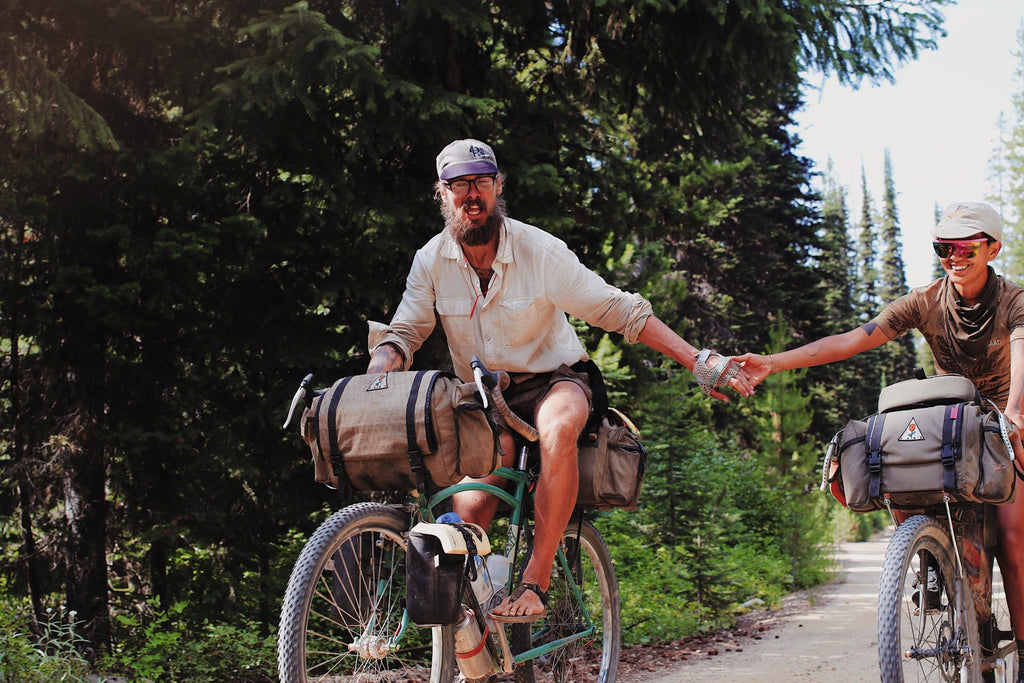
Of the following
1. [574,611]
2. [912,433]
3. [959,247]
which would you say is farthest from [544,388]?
[959,247]

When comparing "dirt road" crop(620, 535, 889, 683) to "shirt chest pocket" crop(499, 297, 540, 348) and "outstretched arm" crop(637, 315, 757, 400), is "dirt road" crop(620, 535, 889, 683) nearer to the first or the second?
"outstretched arm" crop(637, 315, 757, 400)

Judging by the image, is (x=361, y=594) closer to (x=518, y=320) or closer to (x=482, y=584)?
(x=482, y=584)

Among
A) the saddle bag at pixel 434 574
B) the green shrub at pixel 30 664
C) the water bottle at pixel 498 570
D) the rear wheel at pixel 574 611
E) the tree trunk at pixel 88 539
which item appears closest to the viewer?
Result: the saddle bag at pixel 434 574

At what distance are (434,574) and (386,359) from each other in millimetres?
1023

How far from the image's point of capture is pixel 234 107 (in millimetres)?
6500

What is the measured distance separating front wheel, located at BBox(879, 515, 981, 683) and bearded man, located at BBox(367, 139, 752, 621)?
0.88 m

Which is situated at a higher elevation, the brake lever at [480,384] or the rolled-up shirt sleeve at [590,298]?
the rolled-up shirt sleeve at [590,298]

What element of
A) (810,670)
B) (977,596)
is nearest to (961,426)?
(977,596)

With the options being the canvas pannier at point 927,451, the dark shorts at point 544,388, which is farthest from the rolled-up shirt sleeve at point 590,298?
the canvas pannier at point 927,451

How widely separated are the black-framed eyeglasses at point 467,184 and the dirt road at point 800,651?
11.7 ft

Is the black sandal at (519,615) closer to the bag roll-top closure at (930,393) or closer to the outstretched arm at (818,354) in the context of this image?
the outstretched arm at (818,354)

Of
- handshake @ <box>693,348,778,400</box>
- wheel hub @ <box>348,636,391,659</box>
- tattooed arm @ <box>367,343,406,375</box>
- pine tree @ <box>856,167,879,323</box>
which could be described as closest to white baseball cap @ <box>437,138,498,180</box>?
tattooed arm @ <box>367,343,406,375</box>

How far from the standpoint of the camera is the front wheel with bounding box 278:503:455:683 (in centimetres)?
329

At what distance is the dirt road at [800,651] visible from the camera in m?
6.01
